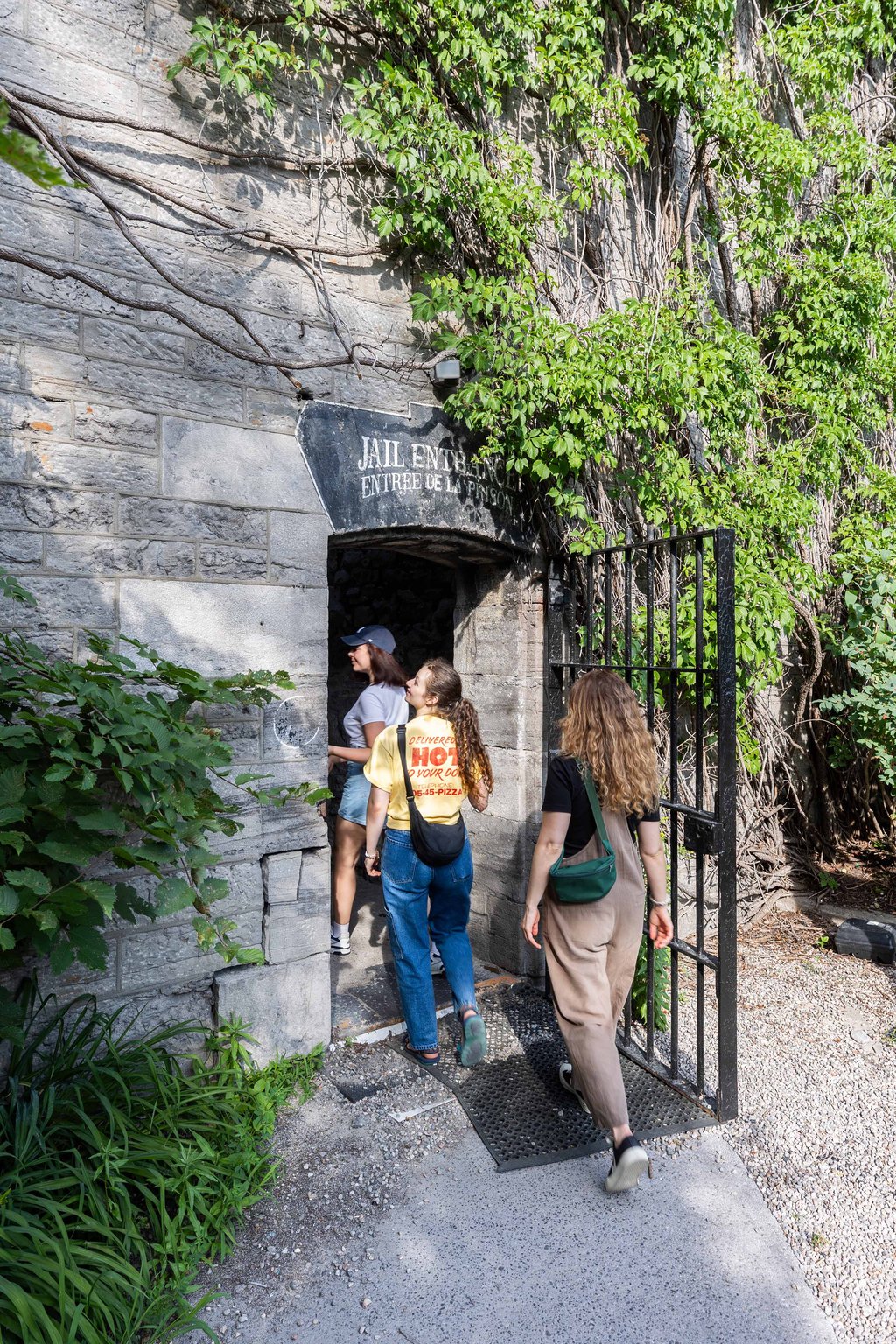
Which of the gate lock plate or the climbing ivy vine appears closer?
the gate lock plate

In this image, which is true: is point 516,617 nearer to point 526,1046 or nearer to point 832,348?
point 526,1046

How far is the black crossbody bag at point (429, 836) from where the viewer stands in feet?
10.8

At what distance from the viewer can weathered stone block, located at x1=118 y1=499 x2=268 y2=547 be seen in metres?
2.95

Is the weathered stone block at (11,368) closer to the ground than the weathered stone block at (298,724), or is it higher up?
higher up

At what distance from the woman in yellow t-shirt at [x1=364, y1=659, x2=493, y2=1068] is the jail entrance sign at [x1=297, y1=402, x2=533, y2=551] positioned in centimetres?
73

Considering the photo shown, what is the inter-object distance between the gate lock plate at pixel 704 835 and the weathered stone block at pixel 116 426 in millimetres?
2435

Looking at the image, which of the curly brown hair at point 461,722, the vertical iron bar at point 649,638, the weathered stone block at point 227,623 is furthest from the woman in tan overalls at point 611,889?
the weathered stone block at point 227,623

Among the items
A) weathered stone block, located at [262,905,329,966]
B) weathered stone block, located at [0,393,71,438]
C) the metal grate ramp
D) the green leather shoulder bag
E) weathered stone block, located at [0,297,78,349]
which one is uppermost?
weathered stone block, located at [0,297,78,349]

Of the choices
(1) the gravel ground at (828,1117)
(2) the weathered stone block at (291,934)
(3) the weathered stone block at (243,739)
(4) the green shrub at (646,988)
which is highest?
(3) the weathered stone block at (243,739)

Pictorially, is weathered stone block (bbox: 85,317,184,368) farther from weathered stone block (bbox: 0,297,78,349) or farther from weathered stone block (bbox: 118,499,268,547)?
weathered stone block (bbox: 118,499,268,547)

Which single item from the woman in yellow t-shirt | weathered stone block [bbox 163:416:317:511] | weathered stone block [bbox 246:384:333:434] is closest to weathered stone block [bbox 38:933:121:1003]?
the woman in yellow t-shirt

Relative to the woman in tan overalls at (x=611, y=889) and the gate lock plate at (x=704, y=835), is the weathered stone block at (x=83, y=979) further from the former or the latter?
the gate lock plate at (x=704, y=835)

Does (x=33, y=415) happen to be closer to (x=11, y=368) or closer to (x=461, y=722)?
(x=11, y=368)

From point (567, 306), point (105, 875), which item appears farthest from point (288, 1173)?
point (567, 306)
